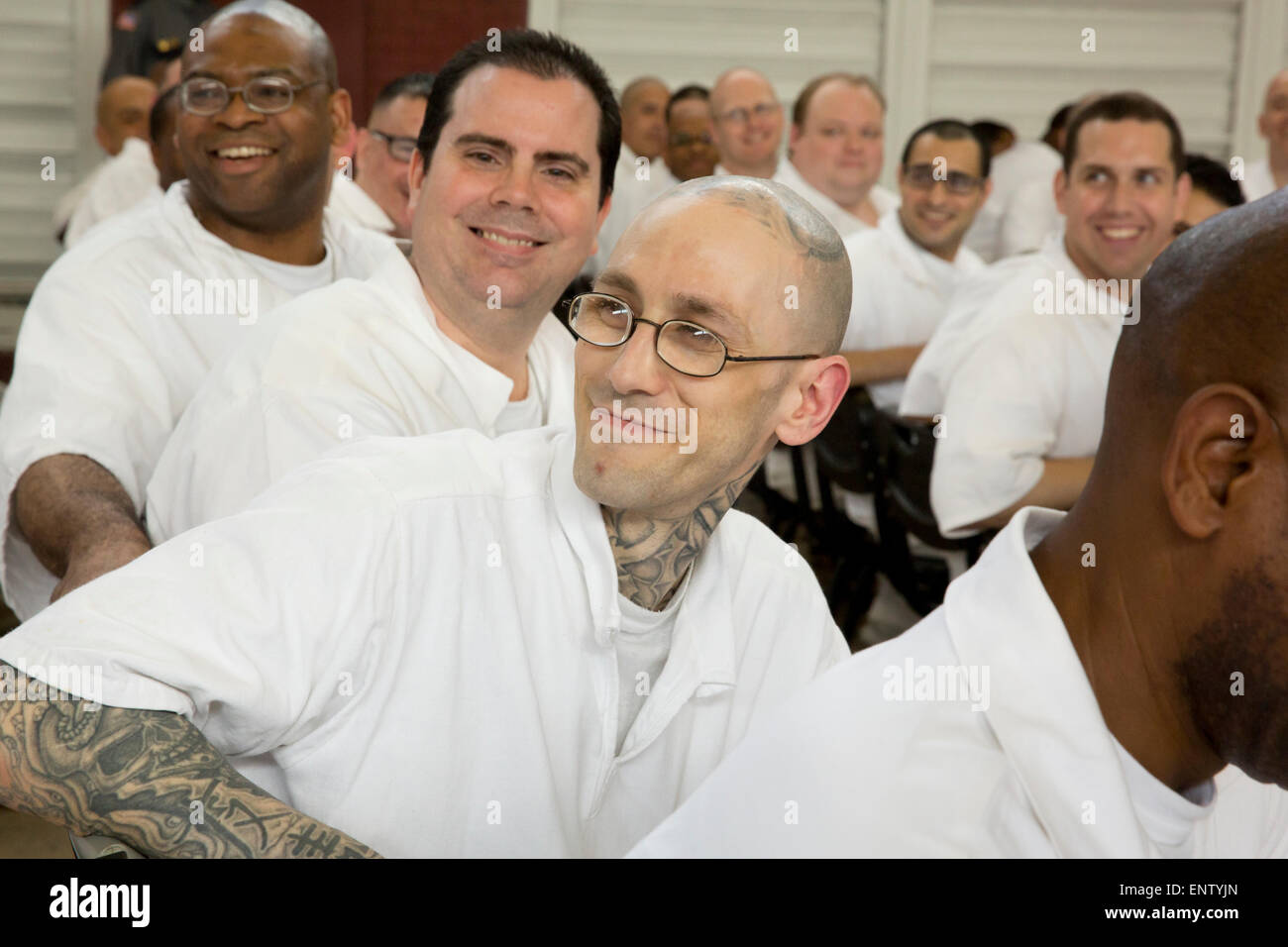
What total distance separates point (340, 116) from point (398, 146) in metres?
1.22

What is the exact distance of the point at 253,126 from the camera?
8.11 feet

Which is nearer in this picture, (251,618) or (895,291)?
(251,618)

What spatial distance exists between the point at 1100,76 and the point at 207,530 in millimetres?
7491

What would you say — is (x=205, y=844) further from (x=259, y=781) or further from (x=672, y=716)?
(x=672, y=716)

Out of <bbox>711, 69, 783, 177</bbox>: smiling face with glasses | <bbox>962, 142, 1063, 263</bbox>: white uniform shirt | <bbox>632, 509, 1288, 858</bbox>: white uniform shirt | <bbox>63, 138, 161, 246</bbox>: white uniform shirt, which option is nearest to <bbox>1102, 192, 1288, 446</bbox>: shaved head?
<bbox>632, 509, 1288, 858</bbox>: white uniform shirt

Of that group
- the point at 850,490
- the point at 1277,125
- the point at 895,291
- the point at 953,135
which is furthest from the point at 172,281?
the point at 1277,125

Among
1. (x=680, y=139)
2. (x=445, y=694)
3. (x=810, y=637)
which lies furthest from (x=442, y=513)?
(x=680, y=139)

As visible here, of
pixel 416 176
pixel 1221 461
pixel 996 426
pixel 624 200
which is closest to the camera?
pixel 1221 461

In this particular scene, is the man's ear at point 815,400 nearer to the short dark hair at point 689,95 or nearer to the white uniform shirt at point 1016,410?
the white uniform shirt at point 1016,410

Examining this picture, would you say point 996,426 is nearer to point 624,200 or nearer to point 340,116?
point 340,116

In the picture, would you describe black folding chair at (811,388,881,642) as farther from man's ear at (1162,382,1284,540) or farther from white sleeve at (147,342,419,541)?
man's ear at (1162,382,1284,540)

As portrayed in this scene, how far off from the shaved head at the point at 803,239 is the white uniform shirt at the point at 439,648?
0.84 ft

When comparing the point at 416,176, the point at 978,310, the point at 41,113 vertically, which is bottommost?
the point at 978,310

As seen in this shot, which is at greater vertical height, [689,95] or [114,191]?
[689,95]
